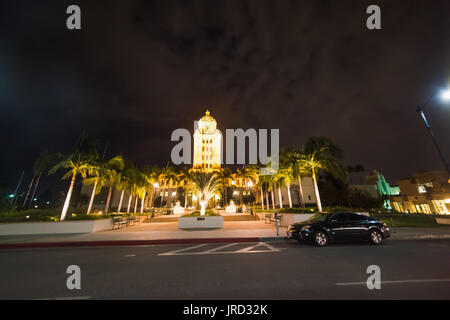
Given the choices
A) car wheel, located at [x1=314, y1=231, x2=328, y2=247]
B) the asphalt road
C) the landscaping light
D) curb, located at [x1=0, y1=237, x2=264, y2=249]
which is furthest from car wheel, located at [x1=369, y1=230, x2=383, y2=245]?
the landscaping light

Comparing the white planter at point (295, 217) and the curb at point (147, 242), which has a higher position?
the white planter at point (295, 217)

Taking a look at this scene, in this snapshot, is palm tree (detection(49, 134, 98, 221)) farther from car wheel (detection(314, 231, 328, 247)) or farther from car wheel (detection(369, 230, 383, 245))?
car wheel (detection(369, 230, 383, 245))

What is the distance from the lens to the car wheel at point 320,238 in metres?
9.09

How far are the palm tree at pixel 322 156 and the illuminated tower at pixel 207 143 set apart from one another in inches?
2576

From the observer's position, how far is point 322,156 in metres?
20.1

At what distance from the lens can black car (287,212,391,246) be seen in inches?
363

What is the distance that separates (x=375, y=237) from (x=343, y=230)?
1.71 m

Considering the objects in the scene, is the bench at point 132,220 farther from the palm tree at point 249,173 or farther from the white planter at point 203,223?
the palm tree at point 249,173

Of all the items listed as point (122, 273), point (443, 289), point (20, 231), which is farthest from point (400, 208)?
point (20, 231)

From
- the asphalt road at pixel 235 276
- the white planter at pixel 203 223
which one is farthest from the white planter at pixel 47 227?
the asphalt road at pixel 235 276

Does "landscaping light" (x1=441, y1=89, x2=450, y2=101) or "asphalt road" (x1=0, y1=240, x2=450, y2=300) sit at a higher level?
"landscaping light" (x1=441, y1=89, x2=450, y2=101)

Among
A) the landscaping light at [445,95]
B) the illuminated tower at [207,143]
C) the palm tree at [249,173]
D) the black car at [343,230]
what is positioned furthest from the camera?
the illuminated tower at [207,143]

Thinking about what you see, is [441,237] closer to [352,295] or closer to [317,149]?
[317,149]
